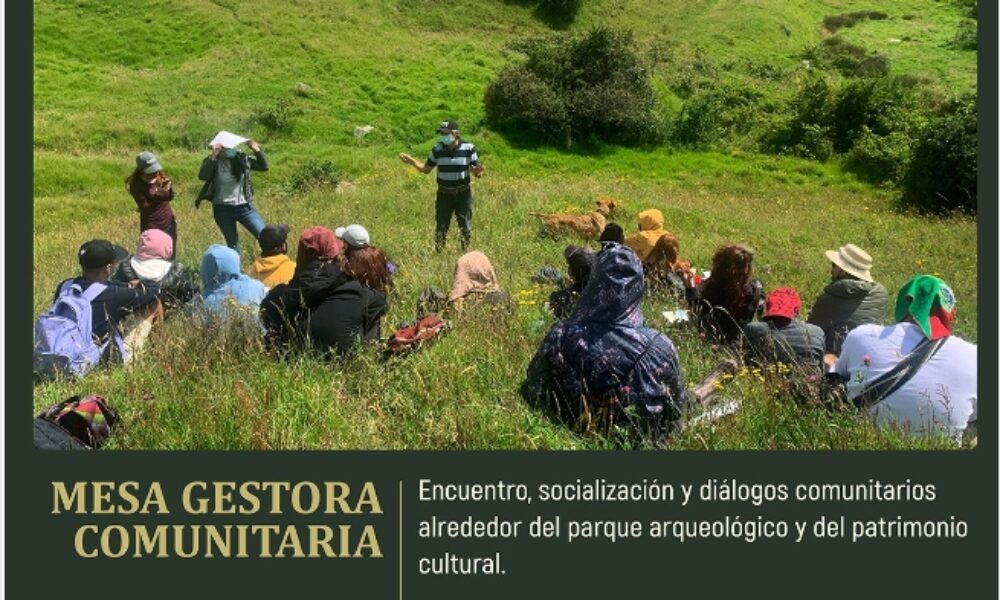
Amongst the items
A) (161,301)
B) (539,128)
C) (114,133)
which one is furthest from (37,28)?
(161,301)

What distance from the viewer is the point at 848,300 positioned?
5.75 meters

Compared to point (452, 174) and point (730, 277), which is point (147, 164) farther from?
point (730, 277)

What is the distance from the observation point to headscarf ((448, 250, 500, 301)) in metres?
6.54

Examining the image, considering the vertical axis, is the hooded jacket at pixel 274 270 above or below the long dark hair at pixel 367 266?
below

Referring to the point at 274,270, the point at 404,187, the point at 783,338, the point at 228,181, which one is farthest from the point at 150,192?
the point at 404,187

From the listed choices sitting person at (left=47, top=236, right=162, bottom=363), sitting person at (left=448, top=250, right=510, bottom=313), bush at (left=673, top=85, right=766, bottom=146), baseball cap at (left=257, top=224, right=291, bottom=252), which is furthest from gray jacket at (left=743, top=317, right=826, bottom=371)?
bush at (left=673, top=85, right=766, bottom=146)

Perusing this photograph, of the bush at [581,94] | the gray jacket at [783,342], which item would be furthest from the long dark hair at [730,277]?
the bush at [581,94]

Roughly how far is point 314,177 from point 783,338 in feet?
48.7

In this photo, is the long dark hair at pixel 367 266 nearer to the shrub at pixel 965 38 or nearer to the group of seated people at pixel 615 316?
the group of seated people at pixel 615 316

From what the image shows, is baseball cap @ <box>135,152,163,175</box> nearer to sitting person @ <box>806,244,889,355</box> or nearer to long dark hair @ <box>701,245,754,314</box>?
long dark hair @ <box>701,245,754,314</box>

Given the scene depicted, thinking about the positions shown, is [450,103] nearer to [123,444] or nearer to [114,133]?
[114,133]

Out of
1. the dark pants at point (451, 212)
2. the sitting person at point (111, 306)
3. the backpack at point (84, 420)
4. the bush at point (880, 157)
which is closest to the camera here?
the backpack at point (84, 420)

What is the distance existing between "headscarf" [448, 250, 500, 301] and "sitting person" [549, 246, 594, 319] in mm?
613

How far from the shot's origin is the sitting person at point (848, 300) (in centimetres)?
571
